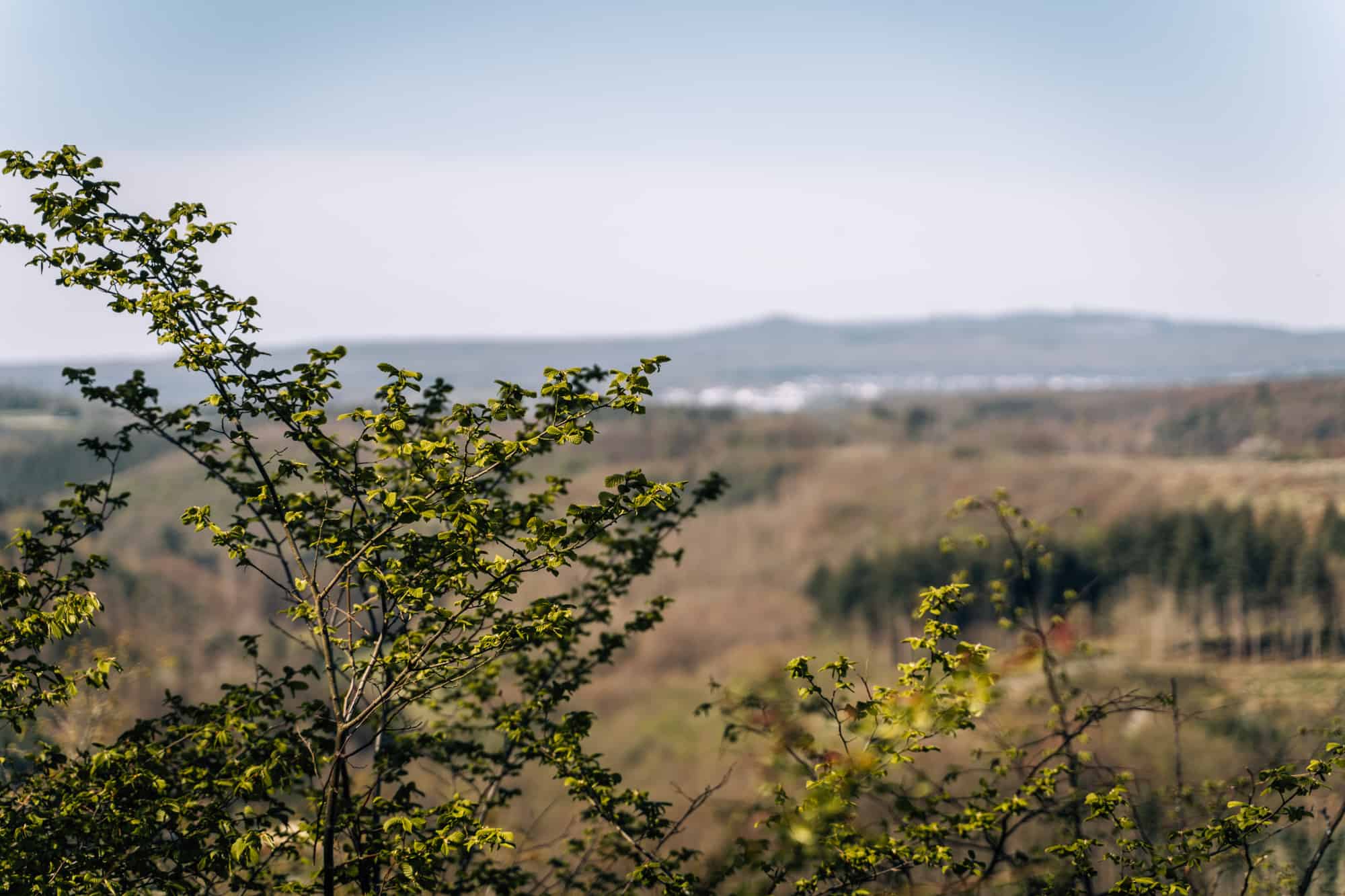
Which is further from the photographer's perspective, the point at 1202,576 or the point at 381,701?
the point at 1202,576

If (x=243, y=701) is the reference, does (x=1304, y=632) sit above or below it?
below

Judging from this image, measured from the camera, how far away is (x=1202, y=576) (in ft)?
368

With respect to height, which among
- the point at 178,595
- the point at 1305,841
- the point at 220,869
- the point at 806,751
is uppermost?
the point at 806,751

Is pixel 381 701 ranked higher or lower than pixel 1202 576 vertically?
higher

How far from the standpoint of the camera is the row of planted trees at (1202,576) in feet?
346

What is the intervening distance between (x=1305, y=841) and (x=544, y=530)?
11.0m

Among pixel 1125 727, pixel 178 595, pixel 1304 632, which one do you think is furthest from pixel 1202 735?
pixel 178 595

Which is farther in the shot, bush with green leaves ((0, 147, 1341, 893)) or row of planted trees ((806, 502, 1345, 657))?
row of planted trees ((806, 502, 1345, 657))

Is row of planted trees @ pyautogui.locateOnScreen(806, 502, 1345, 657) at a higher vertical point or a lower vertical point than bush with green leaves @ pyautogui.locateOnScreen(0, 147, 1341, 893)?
lower

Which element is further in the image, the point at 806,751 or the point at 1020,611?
the point at 1020,611

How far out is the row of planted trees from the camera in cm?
10556

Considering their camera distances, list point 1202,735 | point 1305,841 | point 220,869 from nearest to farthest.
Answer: point 220,869 → point 1305,841 → point 1202,735

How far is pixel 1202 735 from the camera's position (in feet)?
224

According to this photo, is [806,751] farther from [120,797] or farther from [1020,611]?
[120,797]
